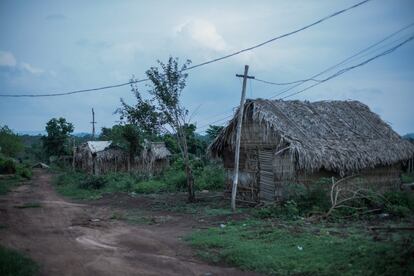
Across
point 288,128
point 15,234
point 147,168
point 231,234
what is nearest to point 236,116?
point 288,128

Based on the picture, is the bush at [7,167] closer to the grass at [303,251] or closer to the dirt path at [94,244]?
the dirt path at [94,244]

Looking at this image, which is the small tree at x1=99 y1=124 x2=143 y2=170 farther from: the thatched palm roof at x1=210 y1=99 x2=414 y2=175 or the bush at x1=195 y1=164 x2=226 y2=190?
the thatched palm roof at x1=210 y1=99 x2=414 y2=175

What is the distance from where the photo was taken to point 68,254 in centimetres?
863

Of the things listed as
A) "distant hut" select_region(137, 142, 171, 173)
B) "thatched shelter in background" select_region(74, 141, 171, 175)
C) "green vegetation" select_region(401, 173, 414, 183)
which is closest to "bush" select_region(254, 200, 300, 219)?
"green vegetation" select_region(401, 173, 414, 183)

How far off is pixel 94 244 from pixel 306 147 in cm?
843

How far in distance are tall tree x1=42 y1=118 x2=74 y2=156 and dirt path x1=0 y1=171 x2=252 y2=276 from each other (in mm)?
28811

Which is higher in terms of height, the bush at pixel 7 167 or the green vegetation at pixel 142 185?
the bush at pixel 7 167

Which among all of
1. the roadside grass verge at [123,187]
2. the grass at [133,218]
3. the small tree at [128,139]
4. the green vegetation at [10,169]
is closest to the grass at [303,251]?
the grass at [133,218]

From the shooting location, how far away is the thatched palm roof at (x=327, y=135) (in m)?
15.1

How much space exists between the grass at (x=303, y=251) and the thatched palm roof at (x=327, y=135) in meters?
4.48

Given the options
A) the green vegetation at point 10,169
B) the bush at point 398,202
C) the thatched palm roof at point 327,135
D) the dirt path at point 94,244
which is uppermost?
the thatched palm roof at point 327,135

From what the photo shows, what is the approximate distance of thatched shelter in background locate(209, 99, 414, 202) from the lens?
1527cm

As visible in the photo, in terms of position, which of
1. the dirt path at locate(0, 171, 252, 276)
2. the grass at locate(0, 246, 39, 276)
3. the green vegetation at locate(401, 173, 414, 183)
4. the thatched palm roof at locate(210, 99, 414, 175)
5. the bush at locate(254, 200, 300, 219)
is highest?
the thatched palm roof at locate(210, 99, 414, 175)

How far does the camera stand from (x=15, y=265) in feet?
23.2
